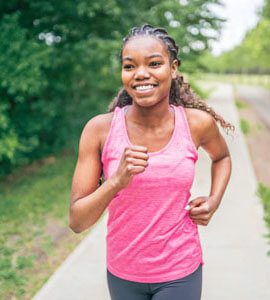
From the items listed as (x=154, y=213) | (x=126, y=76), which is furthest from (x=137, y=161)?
(x=126, y=76)

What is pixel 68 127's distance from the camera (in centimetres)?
996

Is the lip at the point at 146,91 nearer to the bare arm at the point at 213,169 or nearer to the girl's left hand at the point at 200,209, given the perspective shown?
the bare arm at the point at 213,169

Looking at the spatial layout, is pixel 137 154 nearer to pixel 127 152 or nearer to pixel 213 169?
pixel 127 152

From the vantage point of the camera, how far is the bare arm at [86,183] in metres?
1.76

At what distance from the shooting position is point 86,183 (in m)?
1.82

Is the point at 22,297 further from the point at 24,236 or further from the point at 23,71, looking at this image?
the point at 23,71

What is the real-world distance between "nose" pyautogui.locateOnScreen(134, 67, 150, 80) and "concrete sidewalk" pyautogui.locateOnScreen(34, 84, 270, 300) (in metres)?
2.48

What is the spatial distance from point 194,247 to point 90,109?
8892mm

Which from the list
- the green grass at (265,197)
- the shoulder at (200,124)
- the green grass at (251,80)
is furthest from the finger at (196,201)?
the green grass at (251,80)

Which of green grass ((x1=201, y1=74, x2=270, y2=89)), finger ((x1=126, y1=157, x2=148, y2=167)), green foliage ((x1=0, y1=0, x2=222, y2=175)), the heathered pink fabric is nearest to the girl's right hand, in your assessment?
finger ((x1=126, y1=157, x2=148, y2=167))

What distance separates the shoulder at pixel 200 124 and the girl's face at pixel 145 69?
18 centimetres

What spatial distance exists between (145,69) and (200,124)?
0.33 metres

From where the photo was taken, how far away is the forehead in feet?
5.82

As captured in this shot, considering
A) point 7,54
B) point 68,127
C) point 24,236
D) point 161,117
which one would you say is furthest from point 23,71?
point 161,117
